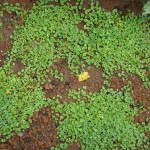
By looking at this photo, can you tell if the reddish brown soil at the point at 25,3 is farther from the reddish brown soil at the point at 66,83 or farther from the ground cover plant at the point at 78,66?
the reddish brown soil at the point at 66,83

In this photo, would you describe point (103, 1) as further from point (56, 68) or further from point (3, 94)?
point (3, 94)

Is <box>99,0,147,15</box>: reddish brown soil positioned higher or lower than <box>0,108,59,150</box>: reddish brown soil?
higher

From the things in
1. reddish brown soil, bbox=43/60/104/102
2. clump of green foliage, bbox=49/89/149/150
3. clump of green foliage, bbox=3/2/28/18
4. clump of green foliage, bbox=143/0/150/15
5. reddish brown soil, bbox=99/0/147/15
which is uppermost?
clump of green foliage, bbox=3/2/28/18

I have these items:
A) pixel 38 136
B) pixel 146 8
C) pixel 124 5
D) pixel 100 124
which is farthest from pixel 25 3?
pixel 100 124

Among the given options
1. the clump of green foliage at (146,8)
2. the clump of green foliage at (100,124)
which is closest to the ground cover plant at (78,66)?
the clump of green foliage at (100,124)

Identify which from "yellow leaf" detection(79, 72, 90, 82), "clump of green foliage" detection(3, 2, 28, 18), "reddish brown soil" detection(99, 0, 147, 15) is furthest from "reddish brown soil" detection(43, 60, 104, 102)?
"reddish brown soil" detection(99, 0, 147, 15)

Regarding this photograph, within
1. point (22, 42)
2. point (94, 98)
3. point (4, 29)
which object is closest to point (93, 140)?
point (94, 98)

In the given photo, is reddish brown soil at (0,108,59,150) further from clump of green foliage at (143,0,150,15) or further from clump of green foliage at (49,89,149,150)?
clump of green foliage at (143,0,150,15)
